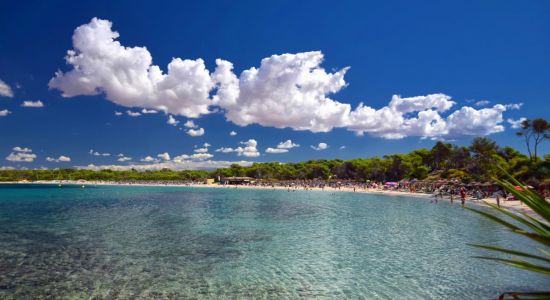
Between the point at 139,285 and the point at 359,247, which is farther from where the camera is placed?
the point at 359,247

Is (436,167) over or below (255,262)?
over

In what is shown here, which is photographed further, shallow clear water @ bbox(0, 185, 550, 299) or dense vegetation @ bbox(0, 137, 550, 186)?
dense vegetation @ bbox(0, 137, 550, 186)

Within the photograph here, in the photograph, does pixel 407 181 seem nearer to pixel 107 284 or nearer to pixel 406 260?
pixel 406 260

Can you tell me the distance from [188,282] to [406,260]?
10782 mm

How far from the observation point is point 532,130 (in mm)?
75750

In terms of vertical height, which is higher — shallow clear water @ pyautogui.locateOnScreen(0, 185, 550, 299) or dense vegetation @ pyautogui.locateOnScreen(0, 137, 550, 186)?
dense vegetation @ pyautogui.locateOnScreen(0, 137, 550, 186)

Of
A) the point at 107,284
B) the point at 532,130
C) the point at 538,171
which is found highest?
the point at 532,130

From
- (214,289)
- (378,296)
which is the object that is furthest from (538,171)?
(214,289)

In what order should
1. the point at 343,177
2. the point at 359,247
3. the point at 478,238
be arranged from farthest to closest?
the point at 343,177, the point at 478,238, the point at 359,247

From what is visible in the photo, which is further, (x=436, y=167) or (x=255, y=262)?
(x=436, y=167)

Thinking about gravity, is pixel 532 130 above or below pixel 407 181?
above

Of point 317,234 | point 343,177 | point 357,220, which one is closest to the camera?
point 317,234

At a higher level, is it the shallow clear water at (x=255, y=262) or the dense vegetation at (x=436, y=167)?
the dense vegetation at (x=436, y=167)

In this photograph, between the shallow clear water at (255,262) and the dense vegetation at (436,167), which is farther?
the dense vegetation at (436,167)
